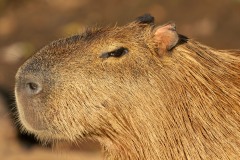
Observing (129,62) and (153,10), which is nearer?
(129,62)

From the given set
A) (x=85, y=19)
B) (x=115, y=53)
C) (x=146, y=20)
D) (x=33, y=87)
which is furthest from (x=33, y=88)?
(x=85, y=19)

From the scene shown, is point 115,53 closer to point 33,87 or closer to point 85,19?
point 33,87

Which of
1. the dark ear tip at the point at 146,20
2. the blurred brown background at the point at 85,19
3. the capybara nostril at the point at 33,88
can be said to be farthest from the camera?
the blurred brown background at the point at 85,19

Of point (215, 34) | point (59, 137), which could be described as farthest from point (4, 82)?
point (59, 137)

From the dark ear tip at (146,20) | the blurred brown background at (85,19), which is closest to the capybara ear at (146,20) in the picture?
the dark ear tip at (146,20)

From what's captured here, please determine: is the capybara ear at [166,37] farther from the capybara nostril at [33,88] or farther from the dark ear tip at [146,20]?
the capybara nostril at [33,88]

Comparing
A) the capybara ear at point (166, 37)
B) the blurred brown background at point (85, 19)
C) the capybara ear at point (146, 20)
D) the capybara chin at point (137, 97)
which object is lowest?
the capybara chin at point (137, 97)

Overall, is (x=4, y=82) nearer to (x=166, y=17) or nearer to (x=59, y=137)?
(x=166, y=17)
